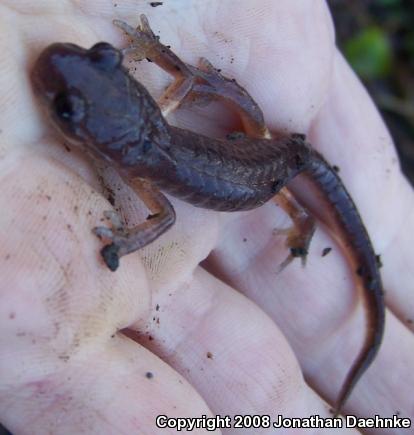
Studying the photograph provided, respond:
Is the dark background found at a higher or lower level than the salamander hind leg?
higher

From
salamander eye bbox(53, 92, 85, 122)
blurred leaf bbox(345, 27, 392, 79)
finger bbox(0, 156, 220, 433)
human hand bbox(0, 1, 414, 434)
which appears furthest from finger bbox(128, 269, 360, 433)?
blurred leaf bbox(345, 27, 392, 79)

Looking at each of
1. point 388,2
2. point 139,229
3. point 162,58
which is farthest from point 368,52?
point 139,229

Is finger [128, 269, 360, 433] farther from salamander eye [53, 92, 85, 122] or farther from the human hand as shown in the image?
salamander eye [53, 92, 85, 122]

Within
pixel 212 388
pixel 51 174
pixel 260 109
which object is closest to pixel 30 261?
pixel 51 174

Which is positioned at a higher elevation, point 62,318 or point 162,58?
point 162,58

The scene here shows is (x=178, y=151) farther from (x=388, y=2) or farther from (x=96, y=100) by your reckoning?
(x=388, y=2)

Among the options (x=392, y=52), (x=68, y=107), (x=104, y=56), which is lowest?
(x=392, y=52)
